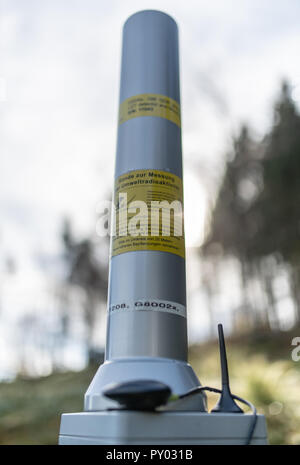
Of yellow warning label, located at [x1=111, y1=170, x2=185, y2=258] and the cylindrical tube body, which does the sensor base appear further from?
yellow warning label, located at [x1=111, y1=170, x2=185, y2=258]

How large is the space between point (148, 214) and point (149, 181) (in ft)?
0.42

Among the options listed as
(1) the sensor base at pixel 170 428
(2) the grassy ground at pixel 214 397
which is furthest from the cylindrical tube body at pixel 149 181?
(2) the grassy ground at pixel 214 397

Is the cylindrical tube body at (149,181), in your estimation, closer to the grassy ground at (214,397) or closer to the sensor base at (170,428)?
the sensor base at (170,428)

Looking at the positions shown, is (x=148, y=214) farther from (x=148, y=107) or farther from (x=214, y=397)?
(x=214, y=397)

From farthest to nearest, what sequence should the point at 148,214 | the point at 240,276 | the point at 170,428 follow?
the point at 240,276, the point at 148,214, the point at 170,428

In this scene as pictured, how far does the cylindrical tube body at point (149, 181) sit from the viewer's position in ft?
3.51

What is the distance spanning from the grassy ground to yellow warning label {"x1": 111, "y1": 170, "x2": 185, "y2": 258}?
330 cm

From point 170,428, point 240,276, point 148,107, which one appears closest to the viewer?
point 170,428

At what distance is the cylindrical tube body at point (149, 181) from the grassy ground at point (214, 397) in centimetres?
325

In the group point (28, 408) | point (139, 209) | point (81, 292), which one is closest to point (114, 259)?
point (139, 209)

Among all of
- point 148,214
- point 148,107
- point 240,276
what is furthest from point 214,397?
point 240,276

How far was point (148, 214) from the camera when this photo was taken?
118cm

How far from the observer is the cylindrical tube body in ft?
3.51

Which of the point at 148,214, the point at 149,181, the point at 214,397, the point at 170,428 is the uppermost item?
the point at 149,181
